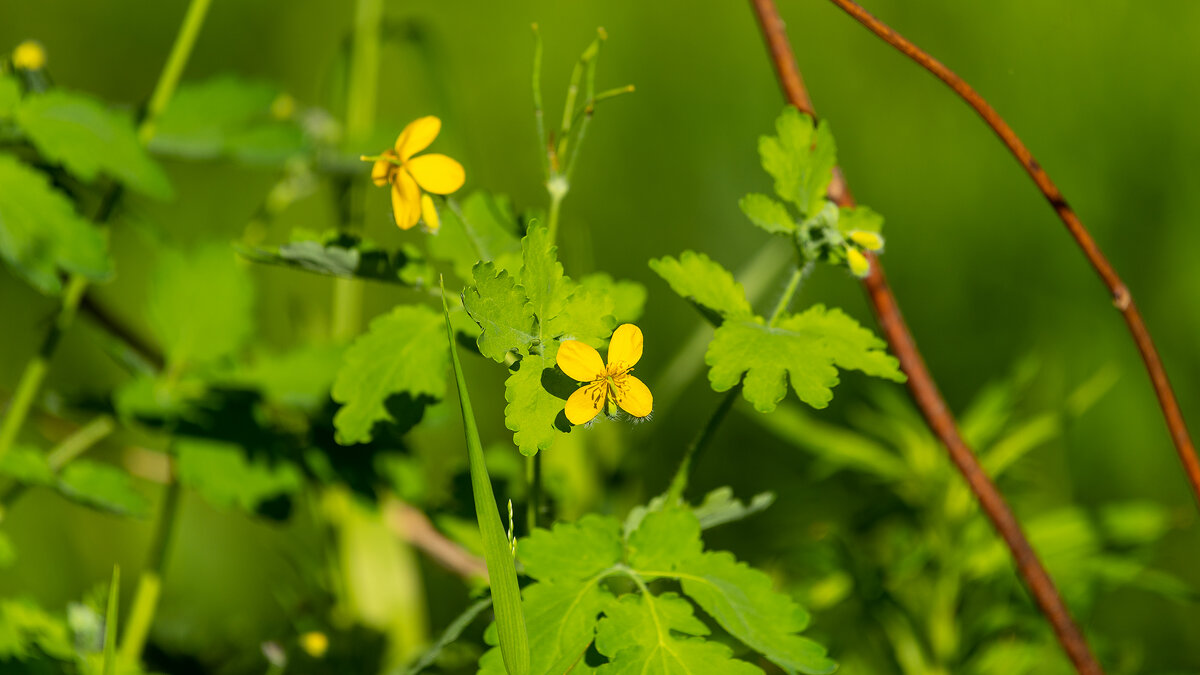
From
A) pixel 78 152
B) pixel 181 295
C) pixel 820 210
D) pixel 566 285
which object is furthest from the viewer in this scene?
pixel 181 295

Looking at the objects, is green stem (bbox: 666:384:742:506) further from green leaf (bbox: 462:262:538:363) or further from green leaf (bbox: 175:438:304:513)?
green leaf (bbox: 175:438:304:513)

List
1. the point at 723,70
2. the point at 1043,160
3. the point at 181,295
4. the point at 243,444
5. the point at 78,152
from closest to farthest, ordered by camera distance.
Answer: the point at 78,152 < the point at 243,444 < the point at 181,295 < the point at 1043,160 < the point at 723,70

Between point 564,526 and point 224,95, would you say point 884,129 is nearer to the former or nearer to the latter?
point 224,95

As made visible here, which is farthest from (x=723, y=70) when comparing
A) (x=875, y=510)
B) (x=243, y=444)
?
(x=243, y=444)

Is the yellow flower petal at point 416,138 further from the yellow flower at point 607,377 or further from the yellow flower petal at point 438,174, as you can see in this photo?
the yellow flower at point 607,377

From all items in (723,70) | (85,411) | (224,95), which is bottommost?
(85,411)

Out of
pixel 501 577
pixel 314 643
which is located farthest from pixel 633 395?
pixel 314 643

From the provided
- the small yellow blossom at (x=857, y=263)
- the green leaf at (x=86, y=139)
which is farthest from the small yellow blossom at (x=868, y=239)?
the green leaf at (x=86, y=139)
